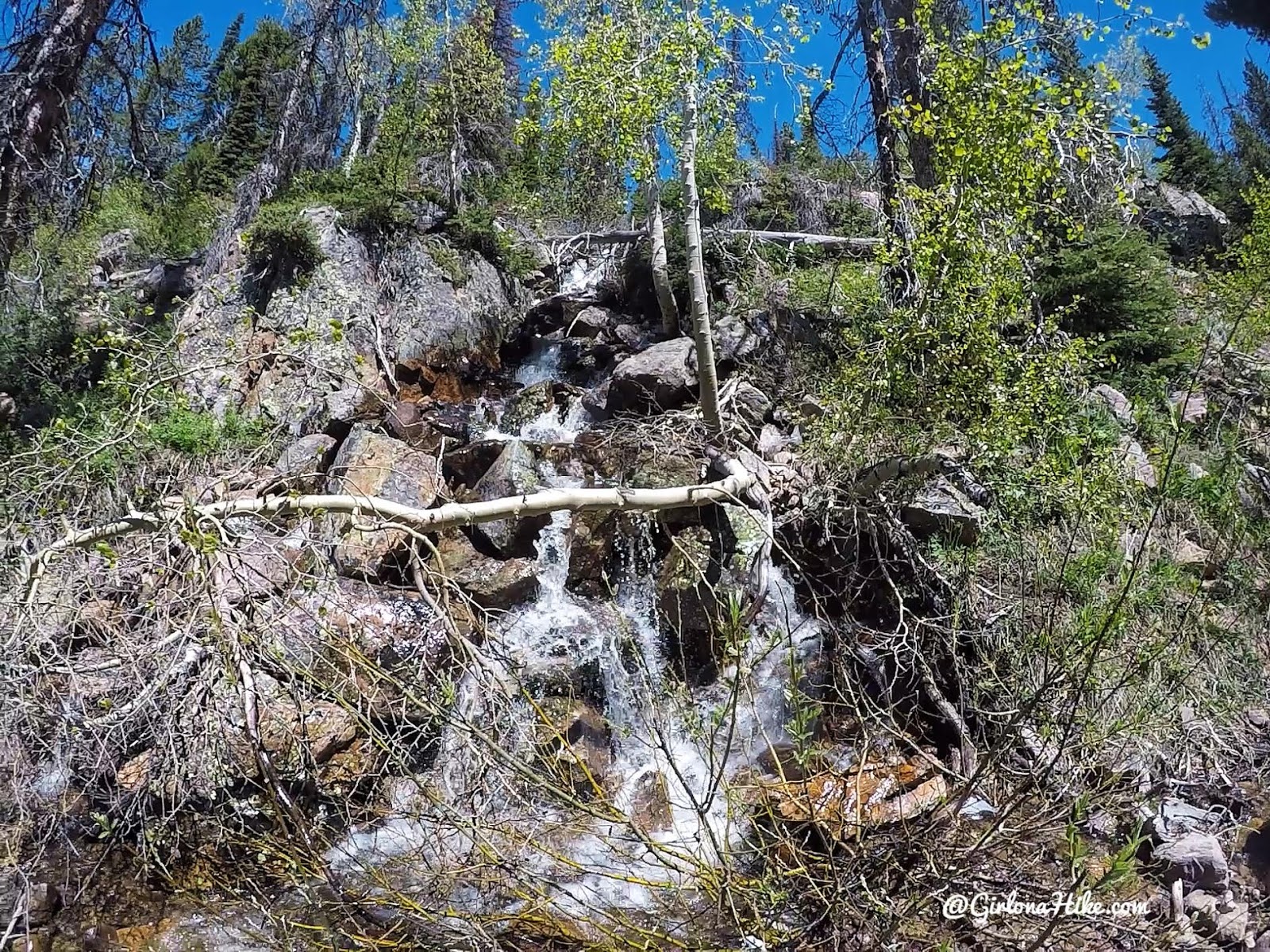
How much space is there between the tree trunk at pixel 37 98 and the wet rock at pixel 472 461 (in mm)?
4457

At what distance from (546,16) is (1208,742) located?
12914 mm

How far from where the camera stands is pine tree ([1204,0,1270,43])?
9672 mm

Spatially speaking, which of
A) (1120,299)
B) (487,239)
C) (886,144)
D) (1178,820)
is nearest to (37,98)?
(886,144)

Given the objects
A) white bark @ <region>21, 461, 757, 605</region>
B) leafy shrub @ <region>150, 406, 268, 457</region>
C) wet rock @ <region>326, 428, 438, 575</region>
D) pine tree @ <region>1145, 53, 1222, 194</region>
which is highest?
pine tree @ <region>1145, 53, 1222, 194</region>

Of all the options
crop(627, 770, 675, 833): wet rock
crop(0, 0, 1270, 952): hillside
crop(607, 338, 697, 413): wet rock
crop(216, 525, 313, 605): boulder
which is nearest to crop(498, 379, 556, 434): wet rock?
crop(0, 0, 1270, 952): hillside

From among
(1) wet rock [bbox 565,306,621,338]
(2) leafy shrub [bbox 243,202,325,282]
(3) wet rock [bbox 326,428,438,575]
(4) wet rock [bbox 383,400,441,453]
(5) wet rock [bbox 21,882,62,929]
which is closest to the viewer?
(5) wet rock [bbox 21,882,62,929]

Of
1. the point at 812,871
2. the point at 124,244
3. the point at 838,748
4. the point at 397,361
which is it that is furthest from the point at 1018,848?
the point at 124,244

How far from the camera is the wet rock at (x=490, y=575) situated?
777 centimetres

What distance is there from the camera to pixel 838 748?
6.38 metres

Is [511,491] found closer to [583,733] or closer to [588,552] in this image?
[588,552]

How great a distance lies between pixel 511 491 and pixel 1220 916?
21.7 ft

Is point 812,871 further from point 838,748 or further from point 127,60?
point 127,60

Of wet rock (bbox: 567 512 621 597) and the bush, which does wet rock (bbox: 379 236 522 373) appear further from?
the bush

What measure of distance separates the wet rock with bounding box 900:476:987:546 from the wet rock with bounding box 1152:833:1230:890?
2.67 m
